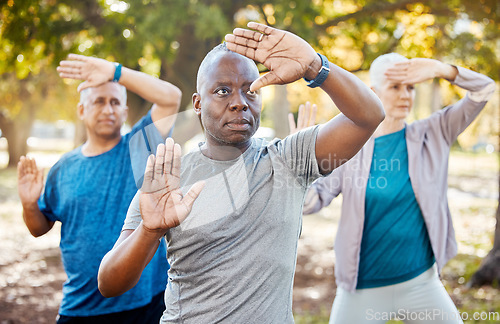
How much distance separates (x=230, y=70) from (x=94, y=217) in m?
1.56

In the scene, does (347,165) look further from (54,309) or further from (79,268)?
(54,309)

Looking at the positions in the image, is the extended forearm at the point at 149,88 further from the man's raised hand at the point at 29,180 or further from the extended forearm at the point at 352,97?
the extended forearm at the point at 352,97

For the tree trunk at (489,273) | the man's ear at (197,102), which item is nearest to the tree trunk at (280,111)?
the tree trunk at (489,273)

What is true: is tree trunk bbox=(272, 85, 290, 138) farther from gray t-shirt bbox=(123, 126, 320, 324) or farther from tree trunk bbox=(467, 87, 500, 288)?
gray t-shirt bbox=(123, 126, 320, 324)

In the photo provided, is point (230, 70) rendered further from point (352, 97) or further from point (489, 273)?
point (489, 273)

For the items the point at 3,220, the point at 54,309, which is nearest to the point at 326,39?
the point at 54,309

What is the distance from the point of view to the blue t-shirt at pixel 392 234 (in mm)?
3094

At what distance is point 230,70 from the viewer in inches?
77.4

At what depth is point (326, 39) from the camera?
6922 mm

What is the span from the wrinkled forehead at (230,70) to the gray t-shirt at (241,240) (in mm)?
319

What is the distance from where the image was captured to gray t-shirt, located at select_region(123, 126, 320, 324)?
1.87m

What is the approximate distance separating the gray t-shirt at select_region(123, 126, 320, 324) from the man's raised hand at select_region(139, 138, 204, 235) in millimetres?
191

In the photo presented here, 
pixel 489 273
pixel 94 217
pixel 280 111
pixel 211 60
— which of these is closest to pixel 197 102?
pixel 211 60

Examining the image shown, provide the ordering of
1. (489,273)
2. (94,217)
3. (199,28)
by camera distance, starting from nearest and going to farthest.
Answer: (94,217), (199,28), (489,273)
